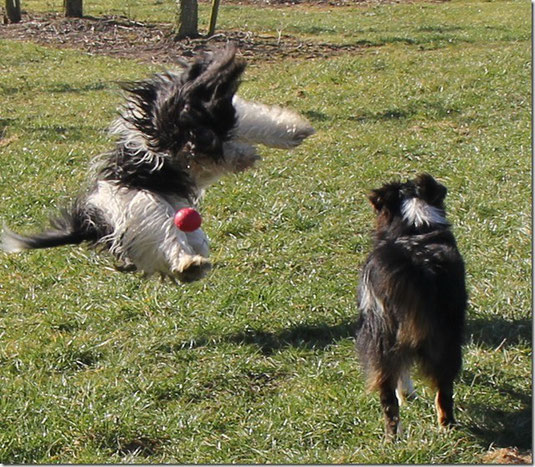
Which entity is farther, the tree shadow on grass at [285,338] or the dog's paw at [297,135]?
the tree shadow on grass at [285,338]

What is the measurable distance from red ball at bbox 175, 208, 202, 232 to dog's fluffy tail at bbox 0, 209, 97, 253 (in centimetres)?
73

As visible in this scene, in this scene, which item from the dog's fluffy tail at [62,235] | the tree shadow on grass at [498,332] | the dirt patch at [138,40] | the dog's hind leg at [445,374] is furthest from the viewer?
the dirt patch at [138,40]

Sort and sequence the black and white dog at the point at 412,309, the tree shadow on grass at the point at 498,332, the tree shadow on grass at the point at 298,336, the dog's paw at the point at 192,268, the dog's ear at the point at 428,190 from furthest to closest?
1. the tree shadow on grass at the point at 298,336
2. the tree shadow on grass at the point at 498,332
3. the dog's ear at the point at 428,190
4. the dog's paw at the point at 192,268
5. the black and white dog at the point at 412,309

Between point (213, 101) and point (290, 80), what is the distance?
26.8ft

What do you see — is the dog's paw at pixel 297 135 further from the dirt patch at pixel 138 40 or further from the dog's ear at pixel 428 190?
the dirt patch at pixel 138 40

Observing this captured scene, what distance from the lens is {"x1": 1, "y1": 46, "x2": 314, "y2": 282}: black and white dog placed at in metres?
4.90

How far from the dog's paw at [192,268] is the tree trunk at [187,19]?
1270 cm

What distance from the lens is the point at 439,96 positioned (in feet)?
36.5

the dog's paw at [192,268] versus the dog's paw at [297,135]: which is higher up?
the dog's paw at [297,135]

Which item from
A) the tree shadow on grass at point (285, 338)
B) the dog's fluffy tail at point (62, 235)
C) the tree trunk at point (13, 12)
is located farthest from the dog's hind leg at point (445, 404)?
the tree trunk at point (13, 12)

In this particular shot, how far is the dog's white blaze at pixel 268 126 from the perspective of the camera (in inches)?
202

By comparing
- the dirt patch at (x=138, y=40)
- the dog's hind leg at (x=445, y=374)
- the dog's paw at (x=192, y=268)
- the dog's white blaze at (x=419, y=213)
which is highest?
the dog's white blaze at (x=419, y=213)

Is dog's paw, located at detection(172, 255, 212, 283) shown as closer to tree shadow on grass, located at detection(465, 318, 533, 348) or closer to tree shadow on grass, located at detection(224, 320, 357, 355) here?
tree shadow on grass, located at detection(224, 320, 357, 355)

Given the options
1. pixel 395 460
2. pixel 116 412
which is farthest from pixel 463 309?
pixel 116 412
